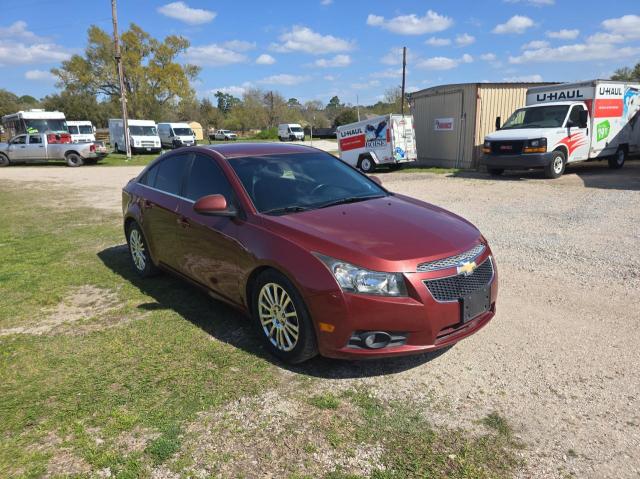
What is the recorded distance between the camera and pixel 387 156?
19172 mm

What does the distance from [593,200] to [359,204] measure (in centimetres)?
842

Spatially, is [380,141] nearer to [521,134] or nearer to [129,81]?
[521,134]

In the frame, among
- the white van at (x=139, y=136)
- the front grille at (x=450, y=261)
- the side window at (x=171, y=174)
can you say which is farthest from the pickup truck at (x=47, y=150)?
the front grille at (x=450, y=261)

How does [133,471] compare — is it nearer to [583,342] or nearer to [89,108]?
[583,342]

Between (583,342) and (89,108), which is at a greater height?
(89,108)

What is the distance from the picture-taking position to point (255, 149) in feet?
15.5

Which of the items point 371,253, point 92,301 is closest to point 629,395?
point 371,253

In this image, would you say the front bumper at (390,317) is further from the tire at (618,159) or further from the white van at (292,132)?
the white van at (292,132)

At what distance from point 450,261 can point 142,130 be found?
35.6m

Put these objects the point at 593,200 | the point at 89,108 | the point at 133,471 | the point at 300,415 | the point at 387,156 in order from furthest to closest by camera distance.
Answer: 1. the point at 89,108
2. the point at 387,156
3. the point at 593,200
4. the point at 300,415
5. the point at 133,471

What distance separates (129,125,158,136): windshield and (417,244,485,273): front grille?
34.9 meters

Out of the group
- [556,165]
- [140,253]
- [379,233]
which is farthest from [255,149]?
[556,165]

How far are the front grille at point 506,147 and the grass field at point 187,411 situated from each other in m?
11.8

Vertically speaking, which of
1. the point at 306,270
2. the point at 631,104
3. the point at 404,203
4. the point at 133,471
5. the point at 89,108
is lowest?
the point at 133,471
